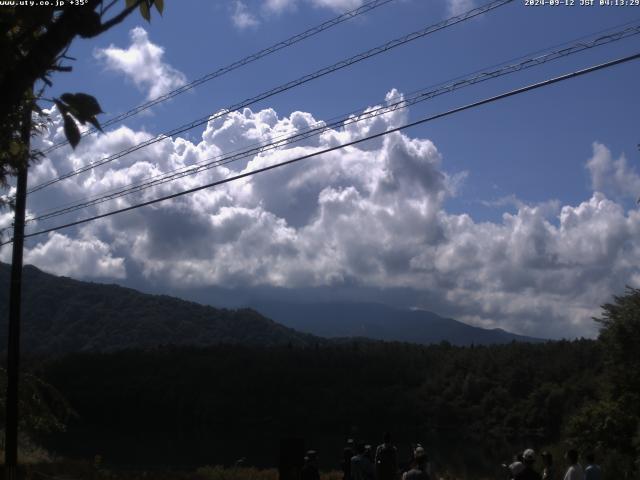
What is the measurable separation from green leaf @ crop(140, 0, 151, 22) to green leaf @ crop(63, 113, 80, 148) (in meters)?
0.89

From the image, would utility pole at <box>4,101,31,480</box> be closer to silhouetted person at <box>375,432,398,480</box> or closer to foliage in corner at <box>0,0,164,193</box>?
silhouetted person at <box>375,432,398,480</box>

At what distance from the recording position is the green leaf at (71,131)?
3.89m

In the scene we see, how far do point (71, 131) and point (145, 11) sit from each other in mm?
965

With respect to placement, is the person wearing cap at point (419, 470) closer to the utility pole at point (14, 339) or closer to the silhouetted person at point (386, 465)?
the silhouetted person at point (386, 465)

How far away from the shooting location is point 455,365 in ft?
344

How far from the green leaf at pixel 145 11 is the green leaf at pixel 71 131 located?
0.89 metres

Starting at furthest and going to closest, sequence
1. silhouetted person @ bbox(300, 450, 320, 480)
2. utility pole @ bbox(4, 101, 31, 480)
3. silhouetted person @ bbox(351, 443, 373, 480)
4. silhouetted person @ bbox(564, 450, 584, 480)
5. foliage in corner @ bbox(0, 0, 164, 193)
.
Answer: utility pole @ bbox(4, 101, 31, 480)
silhouetted person @ bbox(300, 450, 320, 480)
silhouetted person @ bbox(351, 443, 373, 480)
silhouetted person @ bbox(564, 450, 584, 480)
foliage in corner @ bbox(0, 0, 164, 193)

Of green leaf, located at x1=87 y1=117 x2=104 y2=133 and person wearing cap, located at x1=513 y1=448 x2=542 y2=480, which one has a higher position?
green leaf, located at x1=87 y1=117 x2=104 y2=133

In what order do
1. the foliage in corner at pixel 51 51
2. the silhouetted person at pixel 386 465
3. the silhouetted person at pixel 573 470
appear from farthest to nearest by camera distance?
the silhouetted person at pixel 386 465, the silhouetted person at pixel 573 470, the foliage in corner at pixel 51 51

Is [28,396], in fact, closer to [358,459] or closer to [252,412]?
[358,459]

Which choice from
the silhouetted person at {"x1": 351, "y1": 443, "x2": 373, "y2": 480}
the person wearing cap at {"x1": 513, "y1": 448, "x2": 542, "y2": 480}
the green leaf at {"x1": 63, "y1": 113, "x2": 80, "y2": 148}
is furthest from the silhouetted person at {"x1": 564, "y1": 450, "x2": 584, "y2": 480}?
the green leaf at {"x1": 63, "y1": 113, "x2": 80, "y2": 148}

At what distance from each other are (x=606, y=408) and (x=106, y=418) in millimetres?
75383

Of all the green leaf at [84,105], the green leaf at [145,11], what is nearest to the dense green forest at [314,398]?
the green leaf at [145,11]

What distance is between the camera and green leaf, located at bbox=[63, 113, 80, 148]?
3.89m
